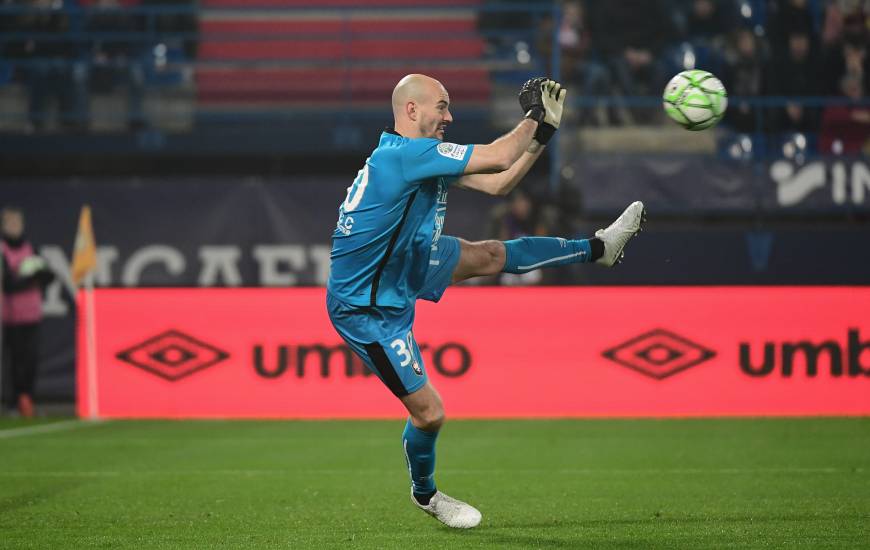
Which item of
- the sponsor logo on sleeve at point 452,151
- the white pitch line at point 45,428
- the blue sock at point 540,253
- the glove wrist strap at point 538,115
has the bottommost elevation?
the white pitch line at point 45,428

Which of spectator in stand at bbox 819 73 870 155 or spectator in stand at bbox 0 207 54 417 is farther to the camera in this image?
spectator in stand at bbox 819 73 870 155

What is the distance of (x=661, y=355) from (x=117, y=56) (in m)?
9.28

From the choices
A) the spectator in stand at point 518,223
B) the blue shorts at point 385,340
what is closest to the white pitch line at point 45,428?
the spectator in stand at point 518,223

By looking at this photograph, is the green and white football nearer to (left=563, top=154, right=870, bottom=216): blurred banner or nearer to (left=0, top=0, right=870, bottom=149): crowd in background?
(left=563, top=154, right=870, bottom=216): blurred banner

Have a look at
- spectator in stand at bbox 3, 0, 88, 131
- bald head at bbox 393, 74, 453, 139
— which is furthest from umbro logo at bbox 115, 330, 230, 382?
bald head at bbox 393, 74, 453, 139

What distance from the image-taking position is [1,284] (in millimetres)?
15016

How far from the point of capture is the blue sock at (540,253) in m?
7.36

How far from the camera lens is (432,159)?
6.56m

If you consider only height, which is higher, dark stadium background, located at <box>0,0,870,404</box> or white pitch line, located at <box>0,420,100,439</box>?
dark stadium background, located at <box>0,0,870,404</box>

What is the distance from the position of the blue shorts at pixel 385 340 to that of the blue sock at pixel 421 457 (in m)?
0.27

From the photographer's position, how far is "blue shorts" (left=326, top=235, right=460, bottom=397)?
22.3ft

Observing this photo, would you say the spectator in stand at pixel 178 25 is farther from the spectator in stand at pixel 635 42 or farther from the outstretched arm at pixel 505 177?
the outstretched arm at pixel 505 177

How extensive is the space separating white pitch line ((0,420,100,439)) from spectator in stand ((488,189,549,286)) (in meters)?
5.11

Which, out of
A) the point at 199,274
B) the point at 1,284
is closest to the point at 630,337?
the point at 199,274
